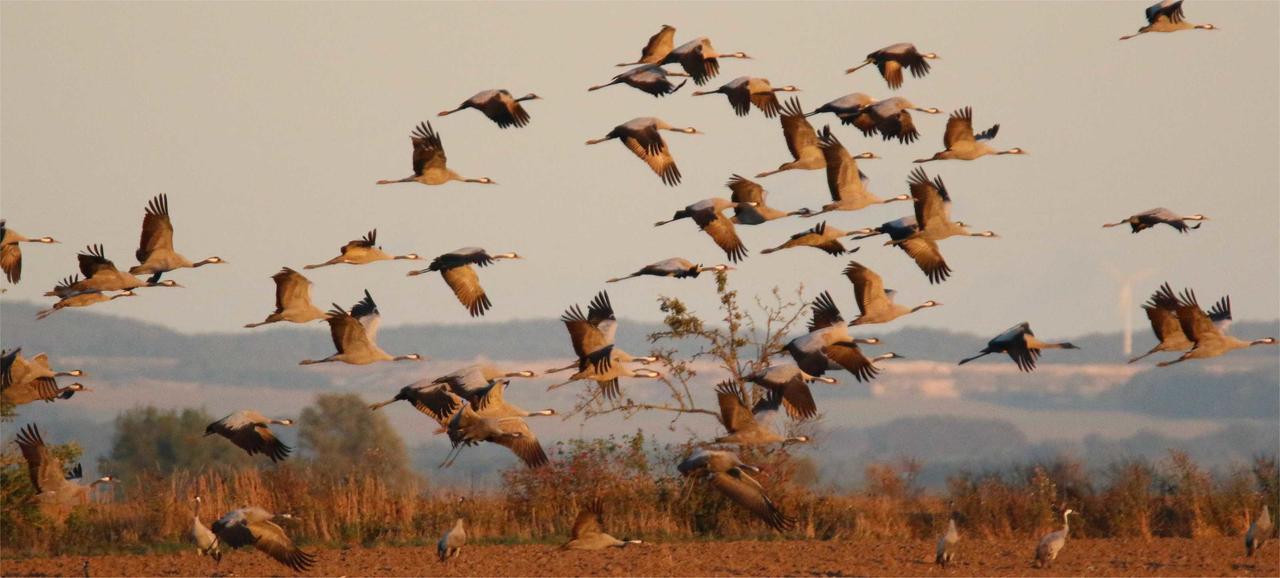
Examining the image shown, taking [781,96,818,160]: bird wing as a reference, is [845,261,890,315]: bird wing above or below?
below

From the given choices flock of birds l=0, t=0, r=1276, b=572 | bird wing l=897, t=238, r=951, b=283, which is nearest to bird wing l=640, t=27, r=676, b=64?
flock of birds l=0, t=0, r=1276, b=572

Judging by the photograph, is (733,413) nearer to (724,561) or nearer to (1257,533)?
(724,561)

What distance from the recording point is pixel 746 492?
616 inches

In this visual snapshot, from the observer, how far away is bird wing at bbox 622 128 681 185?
1916cm

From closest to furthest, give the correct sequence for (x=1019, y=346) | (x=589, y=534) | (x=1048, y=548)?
(x=1019, y=346) < (x=589, y=534) < (x=1048, y=548)

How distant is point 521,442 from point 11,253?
19.1 ft

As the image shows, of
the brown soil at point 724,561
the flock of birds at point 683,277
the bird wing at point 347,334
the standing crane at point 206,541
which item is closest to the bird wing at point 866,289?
the flock of birds at point 683,277

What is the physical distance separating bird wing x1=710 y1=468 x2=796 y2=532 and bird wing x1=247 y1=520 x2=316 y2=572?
13.9 ft

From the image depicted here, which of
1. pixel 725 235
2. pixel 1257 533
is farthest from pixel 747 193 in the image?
pixel 1257 533

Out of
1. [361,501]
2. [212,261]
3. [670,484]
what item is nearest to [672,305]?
[670,484]

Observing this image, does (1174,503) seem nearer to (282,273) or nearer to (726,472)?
(726,472)

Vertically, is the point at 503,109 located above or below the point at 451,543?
above

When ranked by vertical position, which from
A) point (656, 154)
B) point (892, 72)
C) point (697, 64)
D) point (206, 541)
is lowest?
point (206, 541)

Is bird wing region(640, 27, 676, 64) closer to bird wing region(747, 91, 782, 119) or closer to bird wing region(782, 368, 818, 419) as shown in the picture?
bird wing region(747, 91, 782, 119)
